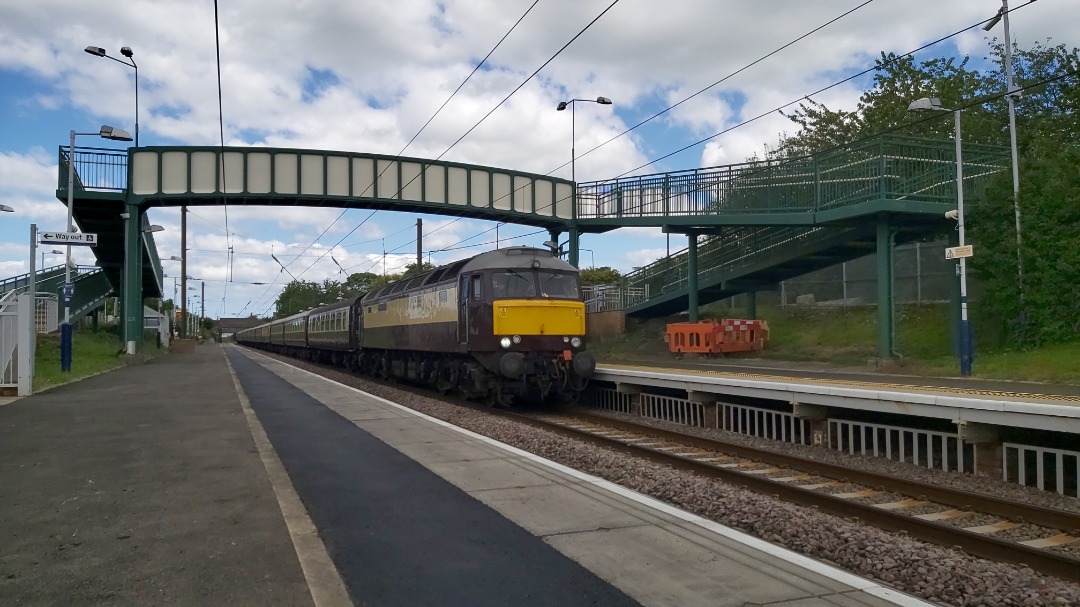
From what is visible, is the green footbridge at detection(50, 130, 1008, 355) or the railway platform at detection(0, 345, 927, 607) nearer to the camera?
the railway platform at detection(0, 345, 927, 607)

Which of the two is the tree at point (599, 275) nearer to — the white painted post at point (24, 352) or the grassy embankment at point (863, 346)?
the grassy embankment at point (863, 346)

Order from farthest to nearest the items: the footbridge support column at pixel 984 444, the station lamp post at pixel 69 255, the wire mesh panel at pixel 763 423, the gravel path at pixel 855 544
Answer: the station lamp post at pixel 69 255 < the wire mesh panel at pixel 763 423 < the footbridge support column at pixel 984 444 < the gravel path at pixel 855 544

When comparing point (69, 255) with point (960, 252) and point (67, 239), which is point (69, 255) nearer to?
point (67, 239)

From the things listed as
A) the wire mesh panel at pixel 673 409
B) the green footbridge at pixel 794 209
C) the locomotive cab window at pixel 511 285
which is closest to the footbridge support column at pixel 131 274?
the green footbridge at pixel 794 209

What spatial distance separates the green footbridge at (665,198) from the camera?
22062 mm

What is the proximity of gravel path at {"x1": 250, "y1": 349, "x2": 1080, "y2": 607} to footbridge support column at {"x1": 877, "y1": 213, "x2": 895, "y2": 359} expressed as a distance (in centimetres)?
1270

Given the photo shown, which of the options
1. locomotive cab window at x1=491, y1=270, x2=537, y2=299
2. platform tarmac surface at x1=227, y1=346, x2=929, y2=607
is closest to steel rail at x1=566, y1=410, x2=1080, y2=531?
platform tarmac surface at x1=227, y1=346, x2=929, y2=607

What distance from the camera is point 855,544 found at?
6.07m

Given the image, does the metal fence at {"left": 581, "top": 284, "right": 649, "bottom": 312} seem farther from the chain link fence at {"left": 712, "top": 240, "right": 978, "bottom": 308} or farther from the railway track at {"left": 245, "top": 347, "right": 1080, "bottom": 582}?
the railway track at {"left": 245, "top": 347, "right": 1080, "bottom": 582}

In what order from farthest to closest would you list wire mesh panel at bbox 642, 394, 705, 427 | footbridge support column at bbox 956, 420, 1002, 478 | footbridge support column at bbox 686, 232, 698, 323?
footbridge support column at bbox 686, 232, 698, 323 < wire mesh panel at bbox 642, 394, 705, 427 < footbridge support column at bbox 956, 420, 1002, 478

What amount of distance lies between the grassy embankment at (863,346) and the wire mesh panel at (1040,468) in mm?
7453

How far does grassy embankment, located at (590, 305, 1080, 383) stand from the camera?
17938mm

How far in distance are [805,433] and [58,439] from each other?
1125 cm

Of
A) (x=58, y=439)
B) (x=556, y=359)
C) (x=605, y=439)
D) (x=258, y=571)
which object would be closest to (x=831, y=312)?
(x=556, y=359)
